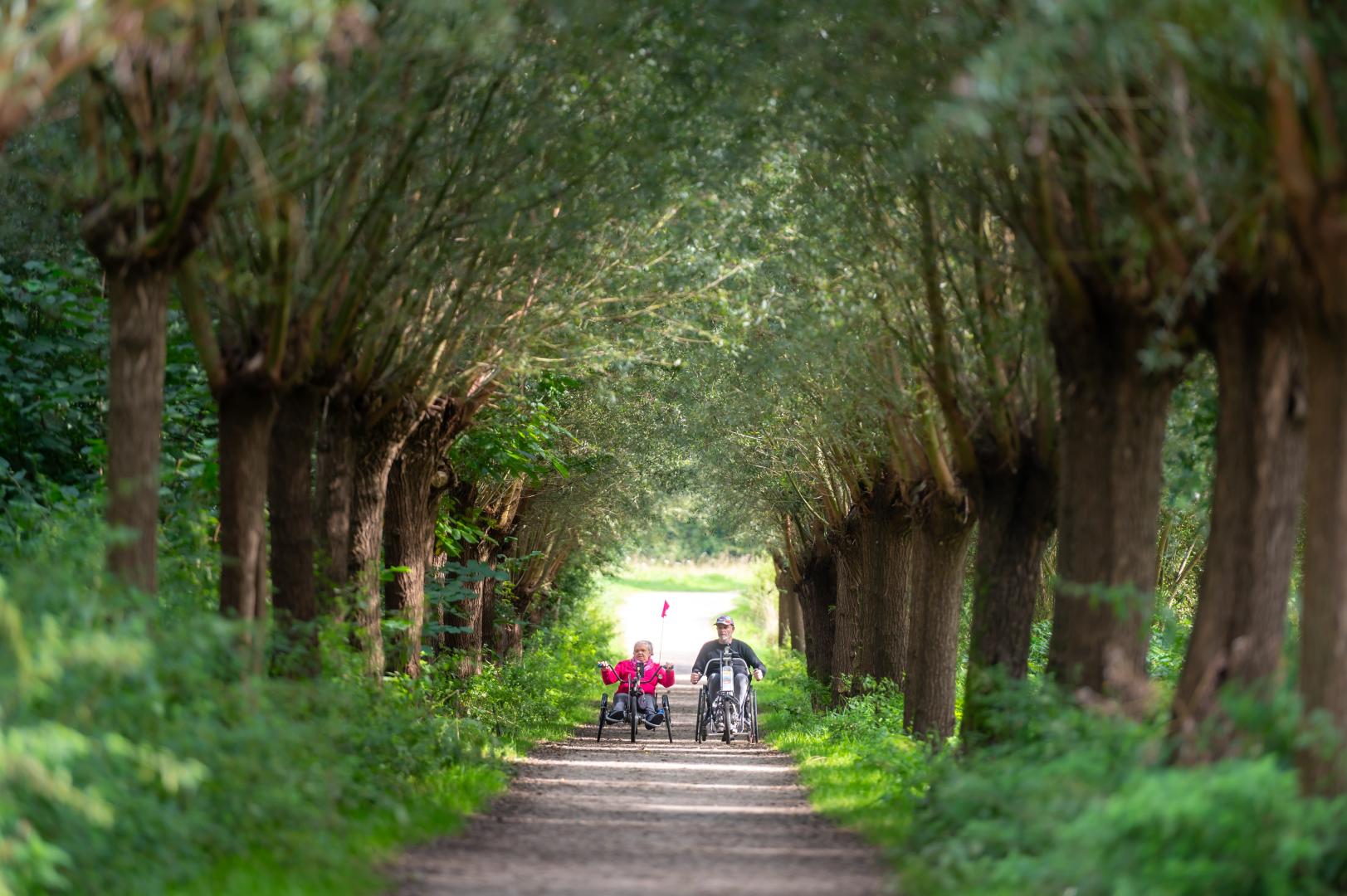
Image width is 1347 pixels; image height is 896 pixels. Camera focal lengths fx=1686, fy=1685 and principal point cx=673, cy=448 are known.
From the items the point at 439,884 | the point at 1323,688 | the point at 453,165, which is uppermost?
the point at 453,165

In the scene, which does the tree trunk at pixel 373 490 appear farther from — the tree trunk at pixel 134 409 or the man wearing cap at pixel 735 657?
the man wearing cap at pixel 735 657

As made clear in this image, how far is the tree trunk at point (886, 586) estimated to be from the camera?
77.4 ft

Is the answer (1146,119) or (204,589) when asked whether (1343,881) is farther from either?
(204,589)

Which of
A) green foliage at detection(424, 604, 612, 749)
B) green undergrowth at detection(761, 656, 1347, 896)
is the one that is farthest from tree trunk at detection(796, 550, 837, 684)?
green undergrowth at detection(761, 656, 1347, 896)

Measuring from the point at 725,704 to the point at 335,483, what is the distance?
11204 mm

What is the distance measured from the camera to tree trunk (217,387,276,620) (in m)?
11.2

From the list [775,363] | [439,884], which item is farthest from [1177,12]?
[775,363]

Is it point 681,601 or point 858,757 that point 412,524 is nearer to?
point 858,757

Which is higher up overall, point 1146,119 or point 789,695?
point 1146,119

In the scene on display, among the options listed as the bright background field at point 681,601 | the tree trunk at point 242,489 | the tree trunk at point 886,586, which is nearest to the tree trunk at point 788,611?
the bright background field at point 681,601

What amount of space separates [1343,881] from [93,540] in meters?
7.52

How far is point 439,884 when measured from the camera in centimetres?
891

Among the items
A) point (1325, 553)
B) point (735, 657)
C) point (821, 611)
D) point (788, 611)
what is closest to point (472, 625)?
point (735, 657)

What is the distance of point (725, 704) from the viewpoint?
24516 mm
